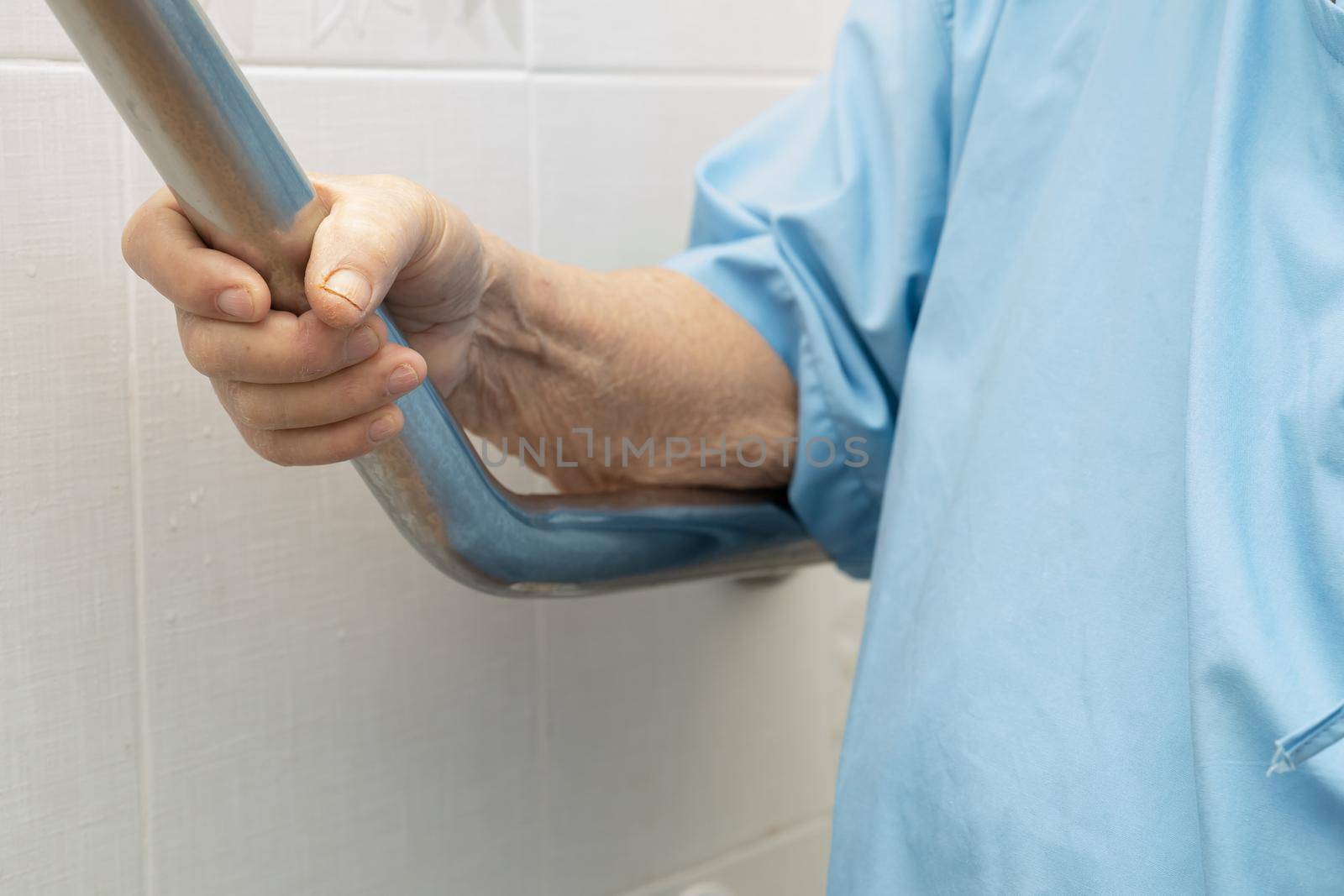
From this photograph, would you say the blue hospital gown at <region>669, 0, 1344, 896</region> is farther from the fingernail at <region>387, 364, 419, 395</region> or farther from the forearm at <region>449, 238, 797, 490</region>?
the fingernail at <region>387, 364, 419, 395</region>

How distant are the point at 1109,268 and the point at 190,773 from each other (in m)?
0.42

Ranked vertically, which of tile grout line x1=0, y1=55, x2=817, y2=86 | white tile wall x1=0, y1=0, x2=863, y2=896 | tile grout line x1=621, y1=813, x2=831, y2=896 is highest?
tile grout line x1=0, y1=55, x2=817, y2=86

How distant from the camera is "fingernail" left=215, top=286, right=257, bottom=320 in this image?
330 mm

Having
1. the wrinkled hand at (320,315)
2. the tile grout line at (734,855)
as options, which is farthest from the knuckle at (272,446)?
the tile grout line at (734,855)

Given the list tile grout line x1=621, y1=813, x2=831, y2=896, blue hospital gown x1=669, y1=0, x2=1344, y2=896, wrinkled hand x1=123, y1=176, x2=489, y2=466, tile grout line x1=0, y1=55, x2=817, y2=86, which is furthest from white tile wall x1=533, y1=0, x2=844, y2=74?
tile grout line x1=621, y1=813, x2=831, y2=896

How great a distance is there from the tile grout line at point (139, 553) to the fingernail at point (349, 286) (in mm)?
178

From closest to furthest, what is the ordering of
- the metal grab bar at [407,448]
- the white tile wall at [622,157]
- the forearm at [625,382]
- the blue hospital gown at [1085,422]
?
the metal grab bar at [407,448] → the blue hospital gown at [1085,422] → the forearm at [625,382] → the white tile wall at [622,157]

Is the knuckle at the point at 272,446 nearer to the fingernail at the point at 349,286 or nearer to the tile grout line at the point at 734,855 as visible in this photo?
the fingernail at the point at 349,286

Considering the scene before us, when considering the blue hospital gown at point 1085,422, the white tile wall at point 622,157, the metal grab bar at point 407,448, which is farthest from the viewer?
the white tile wall at point 622,157

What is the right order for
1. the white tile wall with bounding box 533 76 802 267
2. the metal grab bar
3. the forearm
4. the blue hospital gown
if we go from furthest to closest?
the white tile wall with bounding box 533 76 802 267, the forearm, the blue hospital gown, the metal grab bar

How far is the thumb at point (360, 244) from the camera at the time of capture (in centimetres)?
32

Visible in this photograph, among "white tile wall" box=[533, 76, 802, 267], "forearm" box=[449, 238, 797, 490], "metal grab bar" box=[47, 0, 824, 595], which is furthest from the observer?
"white tile wall" box=[533, 76, 802, 267]

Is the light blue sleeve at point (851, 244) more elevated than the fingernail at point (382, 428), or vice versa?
the light blue sleeve at point (851, 244)

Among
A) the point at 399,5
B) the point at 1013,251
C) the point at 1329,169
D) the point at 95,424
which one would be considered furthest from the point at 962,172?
the point at 95,424
